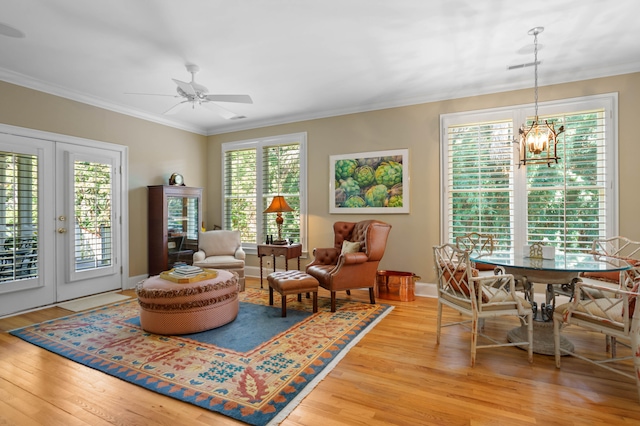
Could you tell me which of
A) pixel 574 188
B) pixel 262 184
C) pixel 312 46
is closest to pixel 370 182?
pixel 262 184

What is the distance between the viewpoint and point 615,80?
395cm

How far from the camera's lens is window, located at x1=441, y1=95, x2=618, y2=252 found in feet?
13.1

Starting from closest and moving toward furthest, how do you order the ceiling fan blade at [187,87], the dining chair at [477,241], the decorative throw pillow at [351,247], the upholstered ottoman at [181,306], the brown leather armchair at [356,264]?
the upholstered ottoman at [181,306] → the ceiling fan blade at [187,87] → the brown leather armchair at [356,264] → the dining chair at [477,241] → the decorative throw pillow at [351,247]

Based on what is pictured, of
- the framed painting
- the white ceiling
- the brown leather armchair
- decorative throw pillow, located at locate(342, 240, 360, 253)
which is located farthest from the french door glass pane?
decorative throw pillow, located at locate(342, 240, 360, 253)

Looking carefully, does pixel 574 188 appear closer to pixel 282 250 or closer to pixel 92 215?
pixel 282 250

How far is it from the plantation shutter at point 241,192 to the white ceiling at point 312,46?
1.74m

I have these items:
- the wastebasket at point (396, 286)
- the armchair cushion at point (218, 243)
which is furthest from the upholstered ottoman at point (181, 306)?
the wastebasket at point (396, 286)

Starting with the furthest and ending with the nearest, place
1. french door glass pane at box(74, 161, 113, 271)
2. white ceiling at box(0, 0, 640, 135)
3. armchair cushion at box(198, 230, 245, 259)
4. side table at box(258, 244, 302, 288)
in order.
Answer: armchair cushion at box(198, 230, 245, 259) < side table at box(258, 244, 302, 288) < french door glass pane at box(74, 161, 113, 271) < white ceiling at box(0, 0, 640, 135)

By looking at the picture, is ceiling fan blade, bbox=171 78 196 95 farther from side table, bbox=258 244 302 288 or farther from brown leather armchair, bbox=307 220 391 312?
brown leather armchair, bbox=307 220 391 312

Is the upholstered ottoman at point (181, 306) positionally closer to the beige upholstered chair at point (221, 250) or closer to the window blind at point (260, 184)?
the beige upholstered chair at point (221, 250)

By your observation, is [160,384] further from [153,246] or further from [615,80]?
[615,80]

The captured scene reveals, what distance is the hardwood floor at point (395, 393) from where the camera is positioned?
2020mm

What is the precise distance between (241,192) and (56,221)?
2.84 meters

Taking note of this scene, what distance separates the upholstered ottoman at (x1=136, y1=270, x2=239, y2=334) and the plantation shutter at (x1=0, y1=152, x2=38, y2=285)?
71.1 inches
